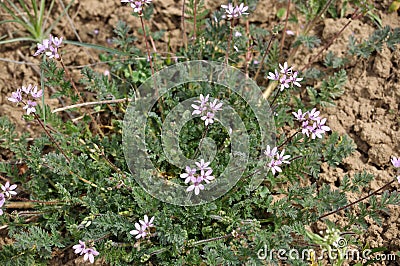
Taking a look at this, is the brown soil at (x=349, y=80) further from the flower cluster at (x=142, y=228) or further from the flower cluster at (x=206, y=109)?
the flower cluster at (x=206, y=109)

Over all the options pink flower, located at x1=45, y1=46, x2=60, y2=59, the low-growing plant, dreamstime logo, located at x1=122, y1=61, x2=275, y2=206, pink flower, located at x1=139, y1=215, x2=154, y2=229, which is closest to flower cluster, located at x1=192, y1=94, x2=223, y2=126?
dreamstime logo, located at x1=122, y1=61, x2=275, y2=206

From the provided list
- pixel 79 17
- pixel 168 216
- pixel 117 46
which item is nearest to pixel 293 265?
pixel 168 216

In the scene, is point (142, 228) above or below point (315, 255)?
above

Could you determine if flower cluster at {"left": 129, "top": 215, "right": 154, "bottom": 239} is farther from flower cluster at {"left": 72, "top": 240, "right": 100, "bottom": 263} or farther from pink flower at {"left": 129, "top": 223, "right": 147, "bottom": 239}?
flower cluster at {"left": 72, "top": 240, "right": 100, "bottom": 263}

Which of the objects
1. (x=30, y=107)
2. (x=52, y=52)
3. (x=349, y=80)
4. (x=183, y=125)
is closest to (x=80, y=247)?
(x=30, y=107)

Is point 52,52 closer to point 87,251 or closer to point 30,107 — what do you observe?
point 30,107
